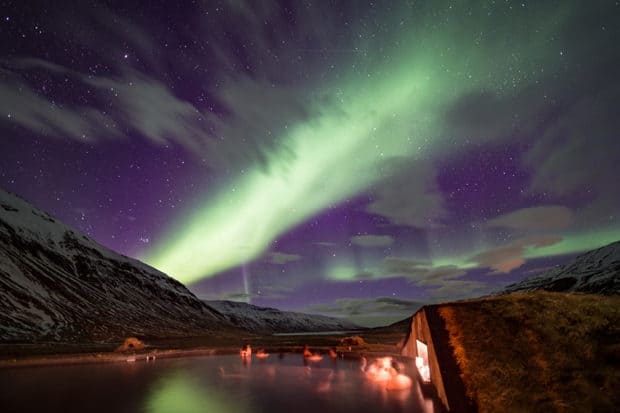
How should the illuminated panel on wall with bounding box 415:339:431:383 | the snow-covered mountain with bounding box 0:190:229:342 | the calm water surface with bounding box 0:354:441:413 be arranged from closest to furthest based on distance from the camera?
the calm water surface with bounding box 0:354:441:413
the illuminated panel on wall with bounding box 415:339:431:383
the snow-covered mountain with bounding box 0:190:229:342

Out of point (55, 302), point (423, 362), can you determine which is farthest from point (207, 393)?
point (55, 302)

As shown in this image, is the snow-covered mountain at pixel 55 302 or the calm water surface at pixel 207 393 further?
the snow-covered mountain at pixel 55 302

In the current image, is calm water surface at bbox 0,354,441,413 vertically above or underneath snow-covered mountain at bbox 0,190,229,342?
underneath

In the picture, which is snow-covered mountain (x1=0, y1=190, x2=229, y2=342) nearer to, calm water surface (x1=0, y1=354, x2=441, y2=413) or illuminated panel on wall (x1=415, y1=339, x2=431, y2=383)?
calm water surface (x1=0, y1=354, x2=441, y2=413)

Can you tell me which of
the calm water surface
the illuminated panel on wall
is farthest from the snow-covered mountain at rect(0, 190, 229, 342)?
the illuminated panel on wall

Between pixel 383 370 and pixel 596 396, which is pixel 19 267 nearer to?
pixel 383 370

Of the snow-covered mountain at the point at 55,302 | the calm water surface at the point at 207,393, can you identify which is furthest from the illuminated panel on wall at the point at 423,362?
the snow-covered mountain at the point at 55,302

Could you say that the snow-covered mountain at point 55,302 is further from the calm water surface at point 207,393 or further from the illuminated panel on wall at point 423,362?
the illuminated panel on wall at point 423,362

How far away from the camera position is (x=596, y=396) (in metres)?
11.5

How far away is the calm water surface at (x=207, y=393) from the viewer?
17.5 m

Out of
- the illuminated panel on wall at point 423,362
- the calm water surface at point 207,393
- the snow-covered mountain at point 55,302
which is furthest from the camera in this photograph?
the snow-covered mountain at point 55,302

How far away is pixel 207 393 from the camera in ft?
71.0

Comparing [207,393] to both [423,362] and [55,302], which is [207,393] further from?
[55,302]

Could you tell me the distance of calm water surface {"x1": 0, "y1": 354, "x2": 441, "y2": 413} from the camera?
17.5 meters
